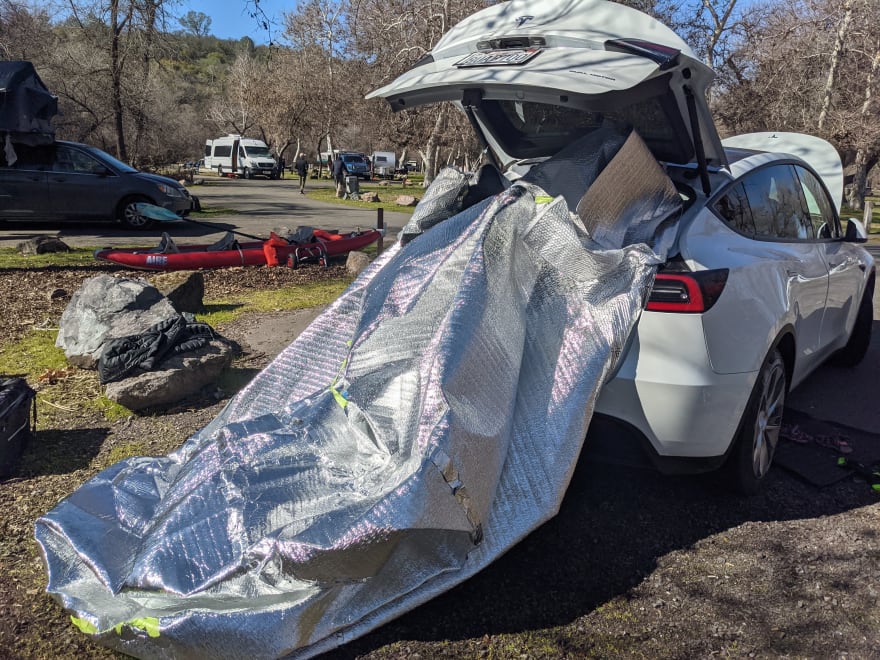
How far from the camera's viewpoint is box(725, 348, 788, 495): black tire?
139 inches

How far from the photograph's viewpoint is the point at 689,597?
2.99 meters

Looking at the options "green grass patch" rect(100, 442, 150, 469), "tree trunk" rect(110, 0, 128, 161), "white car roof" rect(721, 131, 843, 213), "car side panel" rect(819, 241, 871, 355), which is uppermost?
"tree trunk" rect(110, 0, 128, 161)

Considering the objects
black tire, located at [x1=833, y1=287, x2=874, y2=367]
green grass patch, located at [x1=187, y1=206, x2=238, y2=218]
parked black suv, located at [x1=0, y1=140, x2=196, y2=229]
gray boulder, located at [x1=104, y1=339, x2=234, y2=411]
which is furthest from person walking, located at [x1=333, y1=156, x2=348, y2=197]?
black tire, located at [x1=833, y1=287, x2=874, y2=367]

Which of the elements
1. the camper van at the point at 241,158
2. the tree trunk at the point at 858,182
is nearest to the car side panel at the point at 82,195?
the tree trunk at the point at 858,182

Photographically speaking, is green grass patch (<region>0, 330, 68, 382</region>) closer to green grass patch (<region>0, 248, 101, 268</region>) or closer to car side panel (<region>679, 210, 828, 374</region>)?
green grass patch (<region>0, 248, 101, 268</region>)

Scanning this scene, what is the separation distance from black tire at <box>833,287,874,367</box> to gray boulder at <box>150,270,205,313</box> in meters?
6.23

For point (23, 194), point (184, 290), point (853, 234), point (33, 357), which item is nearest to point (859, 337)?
point (853, 234)

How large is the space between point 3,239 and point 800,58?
21095 millimetres

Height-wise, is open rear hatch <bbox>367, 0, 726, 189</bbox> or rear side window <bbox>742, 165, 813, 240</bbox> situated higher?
open rear hatch <bbox>367, 0, 726, 189</bbox>

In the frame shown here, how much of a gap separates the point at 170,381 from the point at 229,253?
6.07 meters

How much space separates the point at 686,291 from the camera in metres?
3.21

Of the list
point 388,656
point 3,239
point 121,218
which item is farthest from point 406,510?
point 121,218

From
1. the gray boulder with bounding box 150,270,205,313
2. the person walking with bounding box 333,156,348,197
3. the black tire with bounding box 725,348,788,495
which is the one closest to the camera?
the black tire with bounding box 725,348,788,495

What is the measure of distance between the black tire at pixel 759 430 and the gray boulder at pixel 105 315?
434 centimetres
